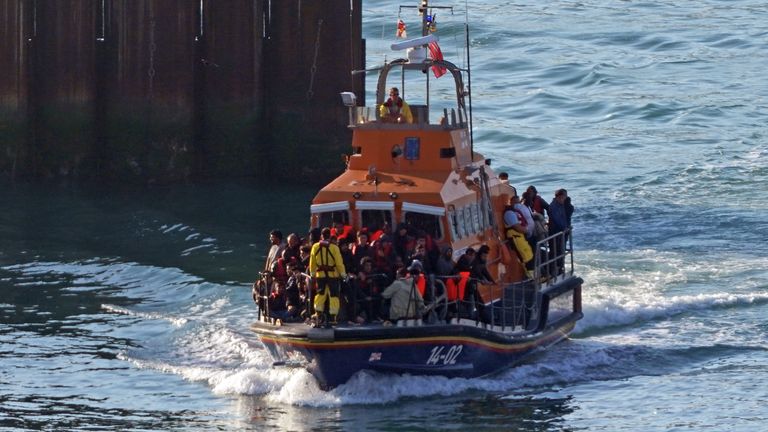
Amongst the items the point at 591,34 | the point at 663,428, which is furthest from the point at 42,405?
the point at 591,34

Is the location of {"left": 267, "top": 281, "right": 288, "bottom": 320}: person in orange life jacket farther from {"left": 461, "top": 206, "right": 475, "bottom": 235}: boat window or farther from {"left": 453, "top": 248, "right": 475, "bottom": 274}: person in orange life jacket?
{"left": 461, "top": 206, "right": 475, "bottom": 235}: boat window

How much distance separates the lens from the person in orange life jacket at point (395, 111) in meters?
21.6

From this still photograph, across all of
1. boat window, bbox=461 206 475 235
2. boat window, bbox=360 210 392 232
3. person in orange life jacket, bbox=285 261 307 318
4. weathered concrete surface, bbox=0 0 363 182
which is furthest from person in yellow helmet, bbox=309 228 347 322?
weathered concrete surface, bbox=0 0 363 182

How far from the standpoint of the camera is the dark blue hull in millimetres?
18422

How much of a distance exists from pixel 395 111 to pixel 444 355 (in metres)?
4.21

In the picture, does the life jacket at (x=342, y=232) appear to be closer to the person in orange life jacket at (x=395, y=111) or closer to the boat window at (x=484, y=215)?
the person in orange life jacket at (x=395, y=111)

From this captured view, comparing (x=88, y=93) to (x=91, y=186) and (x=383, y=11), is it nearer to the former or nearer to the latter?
(x=91, y=186)

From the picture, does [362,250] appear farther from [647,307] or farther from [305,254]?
[647,307]

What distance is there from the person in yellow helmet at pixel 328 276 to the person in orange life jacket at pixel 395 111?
3653 mm

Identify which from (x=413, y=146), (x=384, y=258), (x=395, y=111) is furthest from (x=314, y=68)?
(x=384, y=258)

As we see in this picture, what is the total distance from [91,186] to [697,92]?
794 inches

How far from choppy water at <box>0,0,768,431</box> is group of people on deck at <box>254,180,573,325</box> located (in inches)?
37.9

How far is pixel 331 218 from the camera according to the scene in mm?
20797

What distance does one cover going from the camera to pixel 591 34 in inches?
2063
